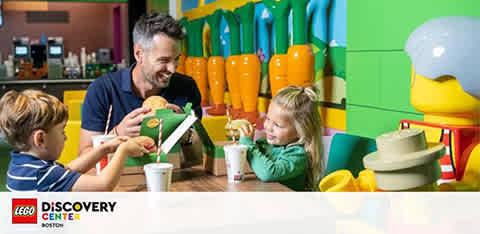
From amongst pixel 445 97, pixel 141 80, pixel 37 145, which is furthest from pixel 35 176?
pixel 445 97

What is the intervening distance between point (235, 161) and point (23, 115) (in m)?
0.56

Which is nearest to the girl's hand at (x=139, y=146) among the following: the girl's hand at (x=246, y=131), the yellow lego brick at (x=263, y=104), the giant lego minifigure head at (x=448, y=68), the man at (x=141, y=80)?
the girl's hand at (x=246, y=131)

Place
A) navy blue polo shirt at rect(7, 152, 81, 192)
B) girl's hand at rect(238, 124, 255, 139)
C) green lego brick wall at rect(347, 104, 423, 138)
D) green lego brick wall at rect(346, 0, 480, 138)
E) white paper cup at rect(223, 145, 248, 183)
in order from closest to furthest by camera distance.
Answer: navy blue polo shirt at rect(7, 152, 81, 192)
white paper cup at rect(223, 145, 248, 183)
girl's hand at rect(238, 124, 255, 139)
green lego brick wall at rect(346, 0, 480, 138)
green lego brick wall at rect(347, 104, 423, 138)

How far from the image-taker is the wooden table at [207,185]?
4.92 ft

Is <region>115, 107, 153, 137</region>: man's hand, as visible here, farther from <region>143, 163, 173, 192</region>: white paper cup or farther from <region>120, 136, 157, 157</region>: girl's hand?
<region>143, 163, 173, 192</region>: white paper cup

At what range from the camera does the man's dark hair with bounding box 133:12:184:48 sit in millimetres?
2092

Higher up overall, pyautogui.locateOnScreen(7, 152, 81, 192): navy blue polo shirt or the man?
the man

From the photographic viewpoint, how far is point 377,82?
6.57 ft

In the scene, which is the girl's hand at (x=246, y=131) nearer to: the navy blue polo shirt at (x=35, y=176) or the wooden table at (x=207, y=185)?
the wooden table at (x=207, y=185)

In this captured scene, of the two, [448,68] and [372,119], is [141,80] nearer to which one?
[372,119]

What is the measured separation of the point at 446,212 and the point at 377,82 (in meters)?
0.57

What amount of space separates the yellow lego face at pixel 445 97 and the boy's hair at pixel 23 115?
3.14 feet

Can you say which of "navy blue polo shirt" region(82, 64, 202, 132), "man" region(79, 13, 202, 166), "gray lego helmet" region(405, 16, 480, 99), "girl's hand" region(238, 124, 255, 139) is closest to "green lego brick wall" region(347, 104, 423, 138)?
"gray lego helmet" region(405, 16, 480, 99)

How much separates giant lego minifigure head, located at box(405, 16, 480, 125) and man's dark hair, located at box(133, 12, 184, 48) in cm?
92
